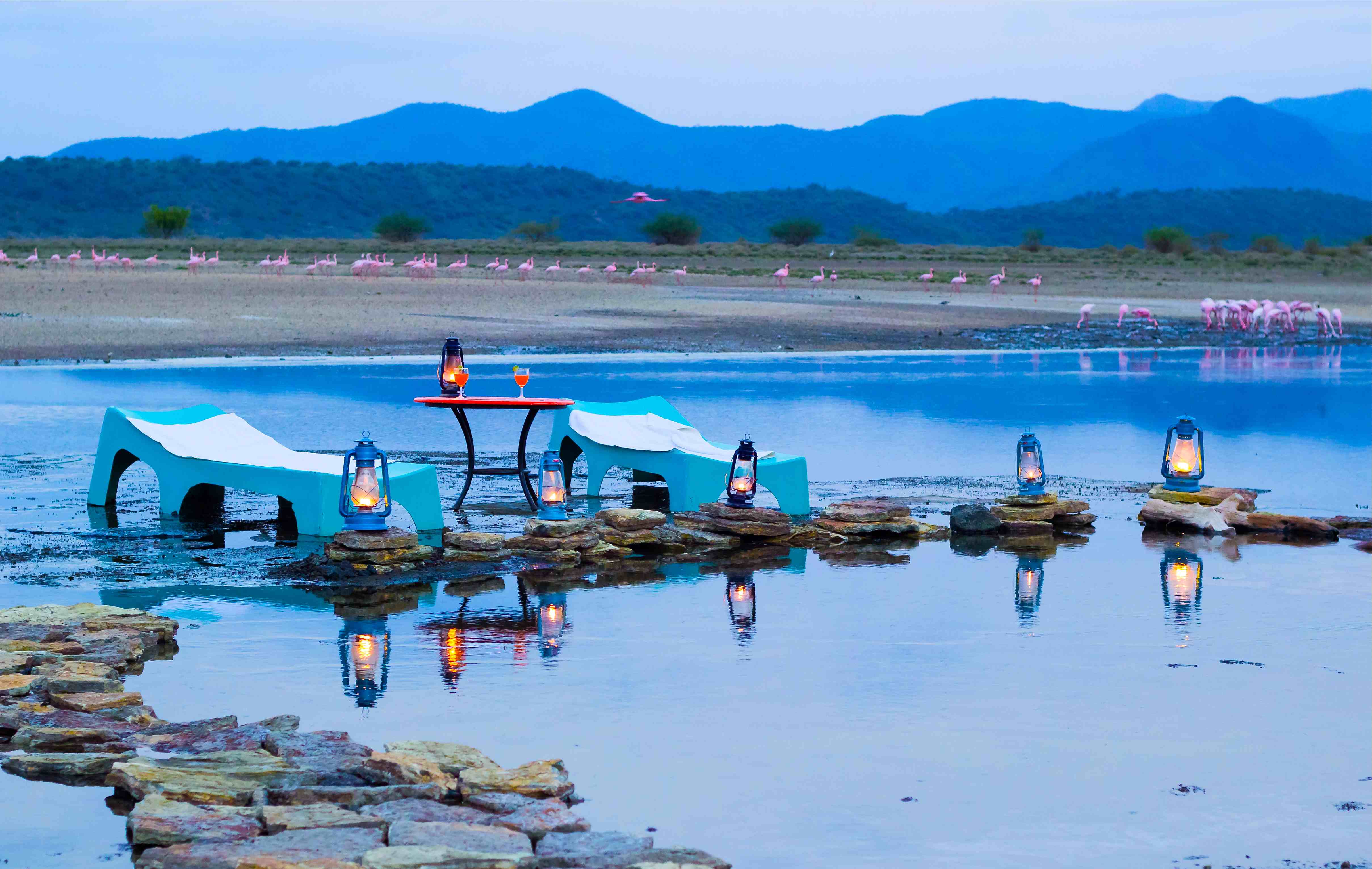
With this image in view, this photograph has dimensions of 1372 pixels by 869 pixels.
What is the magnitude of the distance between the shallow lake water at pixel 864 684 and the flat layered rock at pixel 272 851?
0.26 m

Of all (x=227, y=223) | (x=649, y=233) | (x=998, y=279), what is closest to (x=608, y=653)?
(x=998, y=279)

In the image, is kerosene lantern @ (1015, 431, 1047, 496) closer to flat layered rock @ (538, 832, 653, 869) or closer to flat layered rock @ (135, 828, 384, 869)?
flat layered rock @ (538, 832, 653, 869)

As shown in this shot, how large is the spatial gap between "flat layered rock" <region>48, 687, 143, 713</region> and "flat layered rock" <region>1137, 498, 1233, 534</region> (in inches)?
240

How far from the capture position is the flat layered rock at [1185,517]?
361 inches

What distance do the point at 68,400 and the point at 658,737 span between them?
1246 centimetres

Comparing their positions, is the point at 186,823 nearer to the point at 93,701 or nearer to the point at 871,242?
the point at 93,701

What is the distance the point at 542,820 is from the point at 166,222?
216ft

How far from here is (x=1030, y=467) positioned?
936 cm

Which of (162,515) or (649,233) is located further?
(649,233)

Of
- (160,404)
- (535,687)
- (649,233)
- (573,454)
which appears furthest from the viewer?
(649,233)

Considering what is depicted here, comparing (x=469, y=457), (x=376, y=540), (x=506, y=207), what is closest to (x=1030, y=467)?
(x=469, y=457)

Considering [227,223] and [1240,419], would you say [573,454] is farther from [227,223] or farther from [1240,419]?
[227,223]

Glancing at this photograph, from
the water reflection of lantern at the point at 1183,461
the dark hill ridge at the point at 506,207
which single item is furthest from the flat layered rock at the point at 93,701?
the dark hill ridge at the point at 506,207

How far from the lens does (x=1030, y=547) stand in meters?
8.73
